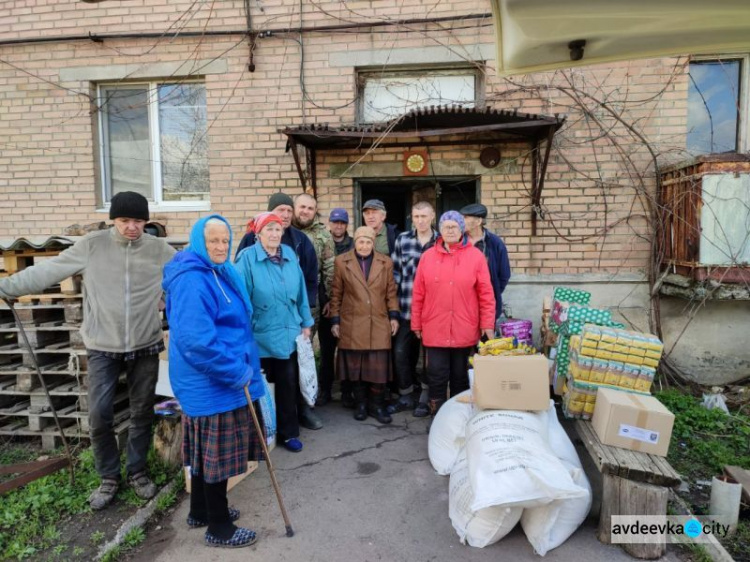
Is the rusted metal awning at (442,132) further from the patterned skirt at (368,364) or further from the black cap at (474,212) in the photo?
the patterned skirt at (368,364)

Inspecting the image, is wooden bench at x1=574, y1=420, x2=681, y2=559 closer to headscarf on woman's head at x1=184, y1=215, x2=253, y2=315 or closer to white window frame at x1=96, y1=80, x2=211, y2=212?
headscarf on woman's head at x1=184, y1=215, x2=253, y2=315

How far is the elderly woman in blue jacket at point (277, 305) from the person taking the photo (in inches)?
134

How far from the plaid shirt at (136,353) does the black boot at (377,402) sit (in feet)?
6.27

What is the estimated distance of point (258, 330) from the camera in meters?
3.47

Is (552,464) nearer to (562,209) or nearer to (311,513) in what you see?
(311,513)

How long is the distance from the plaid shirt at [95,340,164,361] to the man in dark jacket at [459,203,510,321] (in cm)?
280

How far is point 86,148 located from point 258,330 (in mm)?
4029

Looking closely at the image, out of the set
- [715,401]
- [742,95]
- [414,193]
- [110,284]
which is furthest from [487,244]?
[742,95]

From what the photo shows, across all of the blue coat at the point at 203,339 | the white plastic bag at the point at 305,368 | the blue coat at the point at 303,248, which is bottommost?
the white plastic bag at the point at 305,368

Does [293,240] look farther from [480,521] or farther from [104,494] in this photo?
[480,521]

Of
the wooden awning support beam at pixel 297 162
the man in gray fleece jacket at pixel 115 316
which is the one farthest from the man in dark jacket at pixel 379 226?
the man in gray fleece jacket at pixel 115 316

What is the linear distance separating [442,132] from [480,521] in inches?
131

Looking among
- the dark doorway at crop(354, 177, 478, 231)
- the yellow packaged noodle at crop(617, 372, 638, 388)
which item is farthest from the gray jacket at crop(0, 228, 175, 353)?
the yellow packaged noodle at crop(617, 372, 638, 388)

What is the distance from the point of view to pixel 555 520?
2.54 meters
